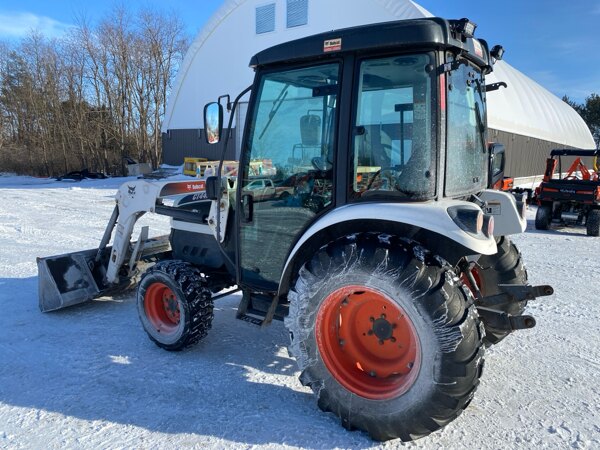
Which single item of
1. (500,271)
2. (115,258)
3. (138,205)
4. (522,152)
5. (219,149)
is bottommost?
(115,258)

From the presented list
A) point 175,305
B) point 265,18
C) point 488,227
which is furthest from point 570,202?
point 265,18

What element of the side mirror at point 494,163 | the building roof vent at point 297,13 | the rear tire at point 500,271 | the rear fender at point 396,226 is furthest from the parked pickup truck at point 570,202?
the building roof vent at point 297,13

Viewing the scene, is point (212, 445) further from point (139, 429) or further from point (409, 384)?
point (409, 384)

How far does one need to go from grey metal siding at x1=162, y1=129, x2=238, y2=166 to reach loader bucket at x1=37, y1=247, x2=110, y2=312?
698 inches

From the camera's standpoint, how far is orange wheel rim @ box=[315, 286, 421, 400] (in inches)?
107

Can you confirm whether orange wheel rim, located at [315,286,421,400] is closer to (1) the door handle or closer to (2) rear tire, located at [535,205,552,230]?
(1) the door handle

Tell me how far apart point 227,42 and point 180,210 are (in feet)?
61.7

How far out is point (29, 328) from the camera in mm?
4215

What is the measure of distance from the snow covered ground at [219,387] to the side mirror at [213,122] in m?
1.72

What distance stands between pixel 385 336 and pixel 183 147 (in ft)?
73.4

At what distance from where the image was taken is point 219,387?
3.20 metres

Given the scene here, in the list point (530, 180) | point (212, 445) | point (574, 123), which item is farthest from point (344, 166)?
point (574, 123)

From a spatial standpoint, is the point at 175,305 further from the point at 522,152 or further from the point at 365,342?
the point at 522,152

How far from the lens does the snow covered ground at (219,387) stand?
2.64 metres
